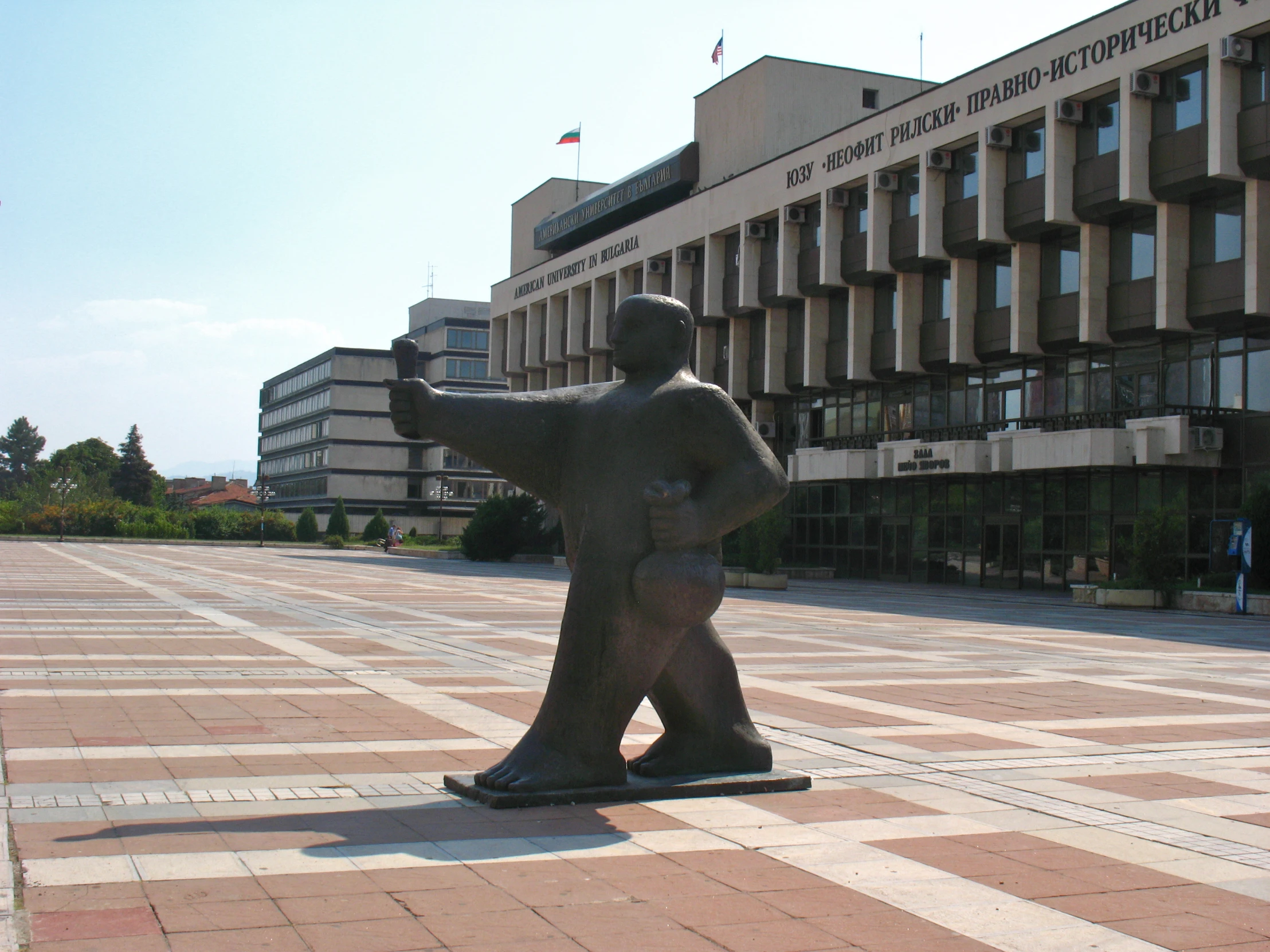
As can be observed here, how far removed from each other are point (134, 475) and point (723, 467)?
131 m

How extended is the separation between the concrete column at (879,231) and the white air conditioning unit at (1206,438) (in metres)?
11.7

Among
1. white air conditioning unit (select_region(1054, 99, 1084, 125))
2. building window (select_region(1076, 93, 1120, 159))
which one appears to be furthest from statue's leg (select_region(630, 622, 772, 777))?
white air conditioning unit (select_region(1054, 99, 1084, 125))

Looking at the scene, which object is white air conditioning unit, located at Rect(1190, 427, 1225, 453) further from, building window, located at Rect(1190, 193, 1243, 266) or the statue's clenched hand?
the statue's clenched hand

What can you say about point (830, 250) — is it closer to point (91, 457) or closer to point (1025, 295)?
point (1025, 295)

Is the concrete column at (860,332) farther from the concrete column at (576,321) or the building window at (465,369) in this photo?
the building window at (465,369)

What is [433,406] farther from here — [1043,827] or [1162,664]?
[1162,664]

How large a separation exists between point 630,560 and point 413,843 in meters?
1.78

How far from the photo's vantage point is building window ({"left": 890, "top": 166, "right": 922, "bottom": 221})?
37.7 m

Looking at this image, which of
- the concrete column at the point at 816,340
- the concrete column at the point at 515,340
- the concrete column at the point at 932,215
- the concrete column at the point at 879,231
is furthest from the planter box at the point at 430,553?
the concrete column at the point at 932,215

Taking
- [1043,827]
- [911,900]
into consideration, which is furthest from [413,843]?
[1043,827]

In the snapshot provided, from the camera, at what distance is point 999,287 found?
3541 cm

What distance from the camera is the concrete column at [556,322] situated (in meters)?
58.6

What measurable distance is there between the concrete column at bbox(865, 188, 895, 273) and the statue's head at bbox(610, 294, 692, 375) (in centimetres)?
3249

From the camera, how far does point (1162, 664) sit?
14.5 meters
